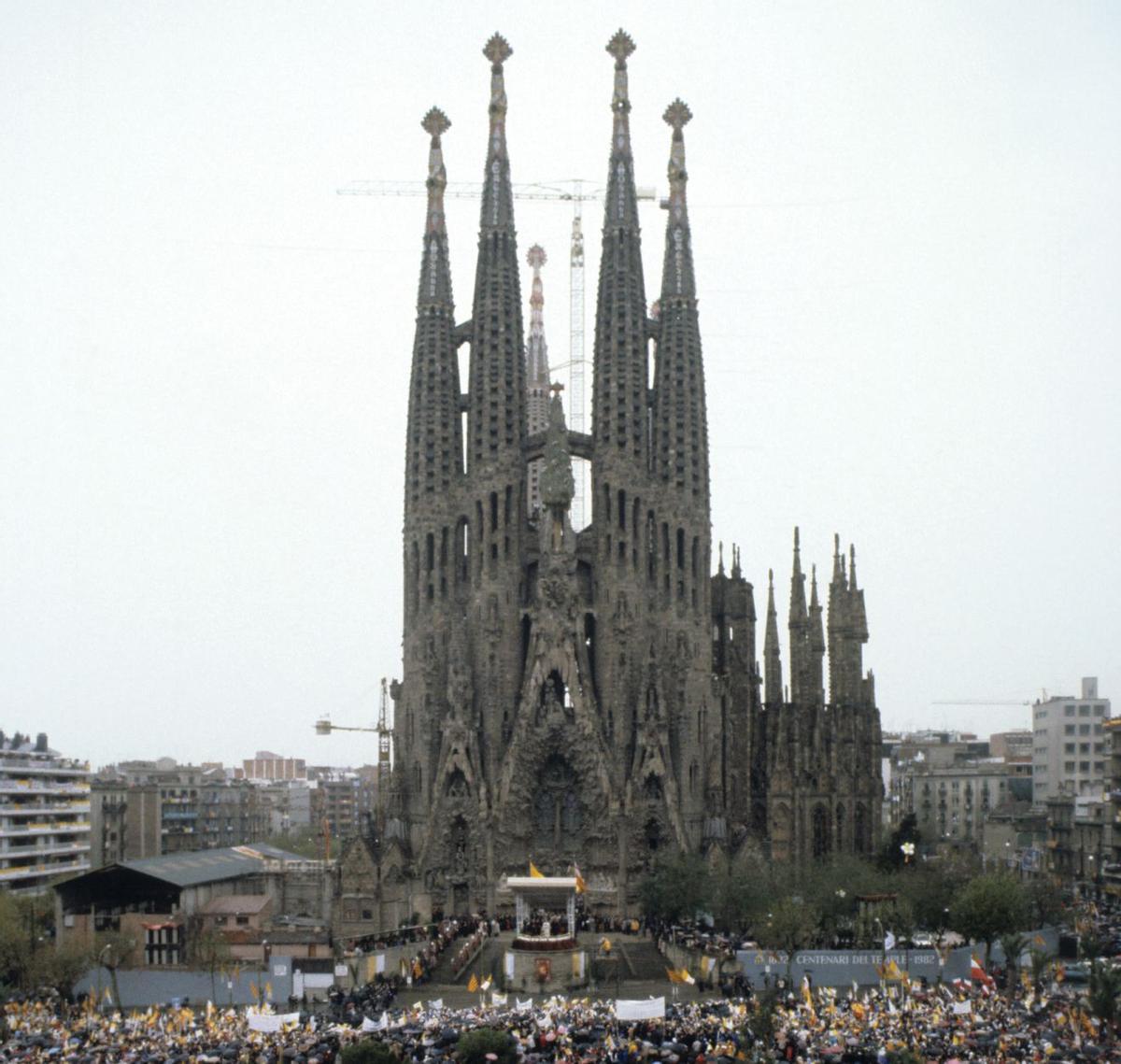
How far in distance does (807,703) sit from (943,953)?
46220 millimetres

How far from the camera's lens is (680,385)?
360 ft

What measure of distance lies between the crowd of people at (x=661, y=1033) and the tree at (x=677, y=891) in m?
31.7

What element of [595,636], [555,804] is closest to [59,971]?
[555,804]

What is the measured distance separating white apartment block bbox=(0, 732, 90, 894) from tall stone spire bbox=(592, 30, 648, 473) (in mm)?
42574

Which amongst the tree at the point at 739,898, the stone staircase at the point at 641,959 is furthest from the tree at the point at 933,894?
the stone staircase at the point at 641,959

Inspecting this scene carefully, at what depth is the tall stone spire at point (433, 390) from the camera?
110 metres

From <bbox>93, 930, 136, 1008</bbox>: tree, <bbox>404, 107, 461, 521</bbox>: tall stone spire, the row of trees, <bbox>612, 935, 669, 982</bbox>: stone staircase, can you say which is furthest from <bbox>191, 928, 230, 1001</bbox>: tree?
<bbox>404, 107, 461, 521</bbox>: tall stone spire

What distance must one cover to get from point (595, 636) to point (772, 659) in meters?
18.2

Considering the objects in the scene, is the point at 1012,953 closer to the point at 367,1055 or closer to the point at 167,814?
the point at 367,1055

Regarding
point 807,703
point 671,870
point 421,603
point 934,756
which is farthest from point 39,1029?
point 934,756

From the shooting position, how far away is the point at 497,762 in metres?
104

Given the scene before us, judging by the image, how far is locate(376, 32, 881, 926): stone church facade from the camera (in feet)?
335

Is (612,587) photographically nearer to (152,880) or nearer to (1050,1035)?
(152,880)

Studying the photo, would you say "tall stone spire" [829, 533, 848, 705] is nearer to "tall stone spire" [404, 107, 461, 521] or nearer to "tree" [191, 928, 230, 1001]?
"tall stone spire" [404, 107, 461, 521]
